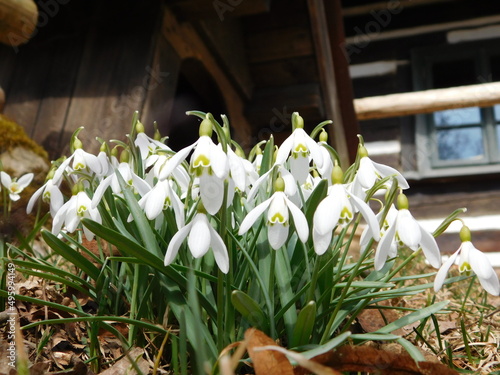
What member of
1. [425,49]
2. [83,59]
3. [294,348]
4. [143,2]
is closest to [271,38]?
[143,2]

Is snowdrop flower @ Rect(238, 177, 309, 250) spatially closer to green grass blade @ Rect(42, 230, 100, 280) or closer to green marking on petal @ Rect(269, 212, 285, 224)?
green marking on petal @ Rect(269, 212, 285, 224)

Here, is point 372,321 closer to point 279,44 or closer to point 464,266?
point 464,266

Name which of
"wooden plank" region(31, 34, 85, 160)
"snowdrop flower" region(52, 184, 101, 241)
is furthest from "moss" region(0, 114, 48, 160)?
"snowdrop flower" region(52, 184, 101, 241)

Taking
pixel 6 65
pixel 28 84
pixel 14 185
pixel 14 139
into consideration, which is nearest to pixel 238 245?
pixel 14 185

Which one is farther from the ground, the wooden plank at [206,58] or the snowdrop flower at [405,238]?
the wooden plank at [206,58]

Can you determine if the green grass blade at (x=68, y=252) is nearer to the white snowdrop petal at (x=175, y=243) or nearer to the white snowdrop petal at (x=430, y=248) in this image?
the white snowdrop petal at (x=175, y=243)

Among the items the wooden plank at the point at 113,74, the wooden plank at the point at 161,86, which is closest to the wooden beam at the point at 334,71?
the wooden plank at the point at 161,86
